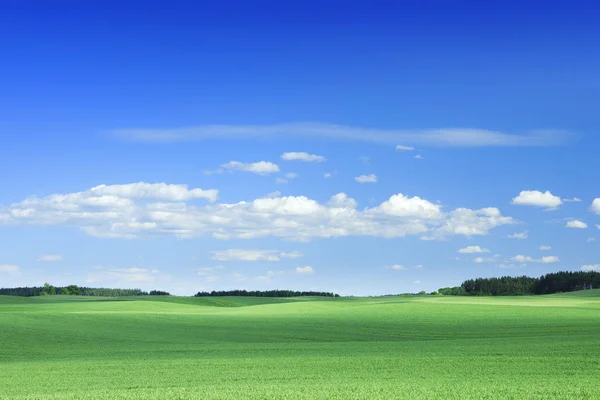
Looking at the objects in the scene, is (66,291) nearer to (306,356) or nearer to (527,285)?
(527,285)

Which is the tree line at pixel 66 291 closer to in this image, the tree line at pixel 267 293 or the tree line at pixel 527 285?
the tree line at pixel 267 293

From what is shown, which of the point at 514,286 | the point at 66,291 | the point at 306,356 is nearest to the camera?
the point at 306,356

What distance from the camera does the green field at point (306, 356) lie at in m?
16.4

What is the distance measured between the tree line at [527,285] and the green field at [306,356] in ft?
194

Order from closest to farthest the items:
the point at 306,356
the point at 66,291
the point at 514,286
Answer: the point at 306,356 → the point at 514,286 → the point at 66,291

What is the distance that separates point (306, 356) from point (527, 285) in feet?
299

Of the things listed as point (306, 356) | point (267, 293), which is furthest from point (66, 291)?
point (306, 356)

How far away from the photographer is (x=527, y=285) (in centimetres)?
10881

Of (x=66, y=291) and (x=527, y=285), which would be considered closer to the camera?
(x=527, y=285)

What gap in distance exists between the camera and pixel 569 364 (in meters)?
20.7

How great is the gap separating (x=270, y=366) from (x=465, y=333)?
1813 cm

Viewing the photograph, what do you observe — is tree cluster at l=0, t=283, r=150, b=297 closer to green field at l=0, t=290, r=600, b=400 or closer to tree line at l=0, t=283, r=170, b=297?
tree line at l=0, t=283, r=170, b=297

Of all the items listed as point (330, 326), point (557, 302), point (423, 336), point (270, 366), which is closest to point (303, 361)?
point (270, 366)

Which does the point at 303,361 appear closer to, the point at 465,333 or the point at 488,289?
the point at 465,333
